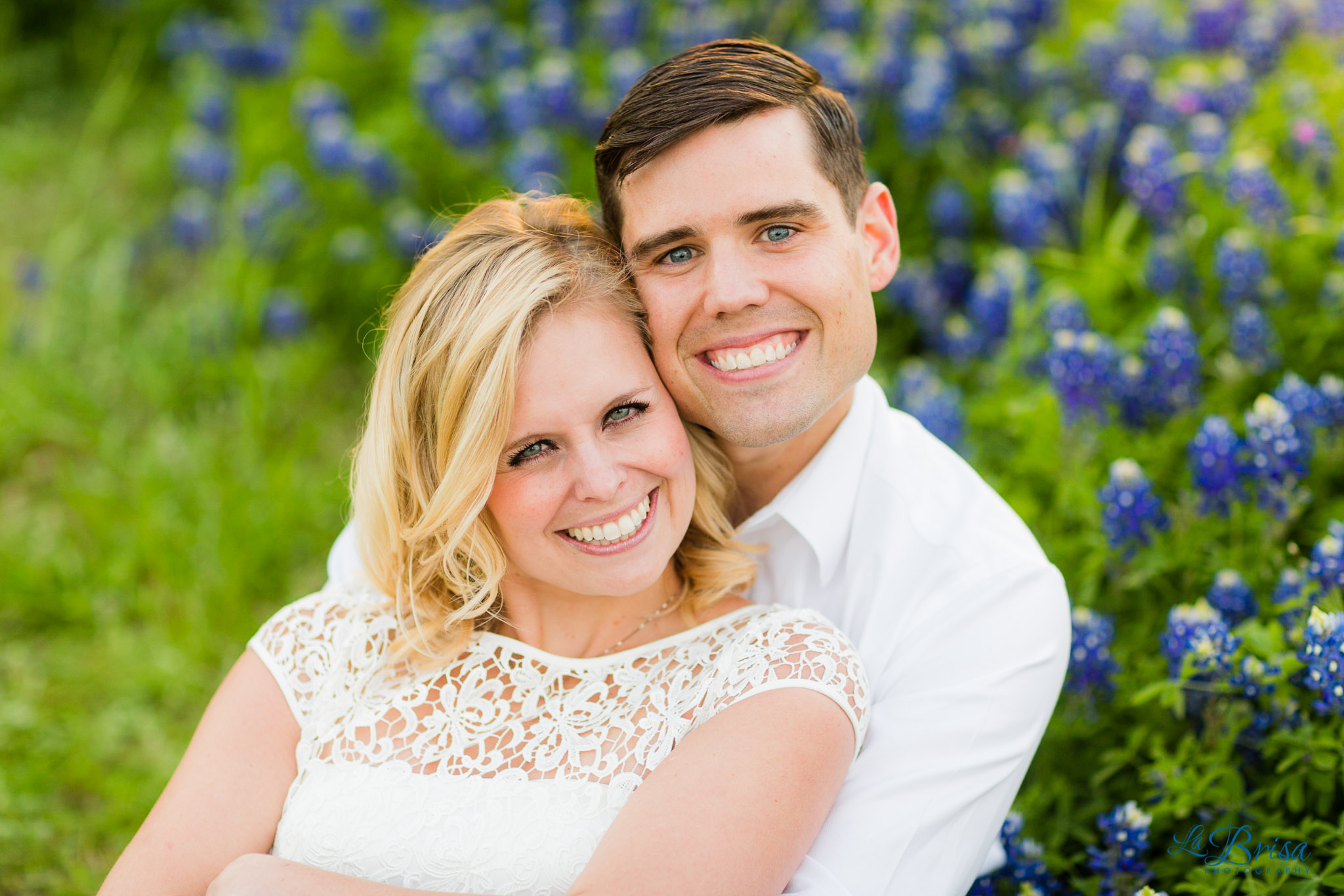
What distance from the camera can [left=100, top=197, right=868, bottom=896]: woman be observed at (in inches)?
71.5

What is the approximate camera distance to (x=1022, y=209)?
11.8 feet

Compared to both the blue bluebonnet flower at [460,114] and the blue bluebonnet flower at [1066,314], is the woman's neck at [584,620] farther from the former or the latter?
the blue bluebonnet flower at [460,114]

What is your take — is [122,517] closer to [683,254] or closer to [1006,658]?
[683,254]

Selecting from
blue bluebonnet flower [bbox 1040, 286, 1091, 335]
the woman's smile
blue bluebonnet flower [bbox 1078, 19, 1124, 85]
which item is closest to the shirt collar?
the woman's smile

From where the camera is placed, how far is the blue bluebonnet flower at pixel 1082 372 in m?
2.77

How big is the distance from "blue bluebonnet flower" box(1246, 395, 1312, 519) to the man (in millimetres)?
575

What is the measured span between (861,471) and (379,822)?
116cm

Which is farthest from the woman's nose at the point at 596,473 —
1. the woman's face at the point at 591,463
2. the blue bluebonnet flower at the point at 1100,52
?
the blue bluebonnet flower at the point at 1100,52

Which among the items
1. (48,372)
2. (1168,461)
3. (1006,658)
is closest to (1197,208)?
(1168,461)

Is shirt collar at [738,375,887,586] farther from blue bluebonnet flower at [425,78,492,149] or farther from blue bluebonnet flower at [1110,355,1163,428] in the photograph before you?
blue bluebonnet flower at [425,78,492,149]

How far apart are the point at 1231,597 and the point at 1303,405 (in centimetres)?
Result: 48

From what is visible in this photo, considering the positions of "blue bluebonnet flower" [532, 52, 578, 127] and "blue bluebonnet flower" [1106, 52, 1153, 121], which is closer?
"blue bluebonnet flower" [1106, 52, 1153, 121]
